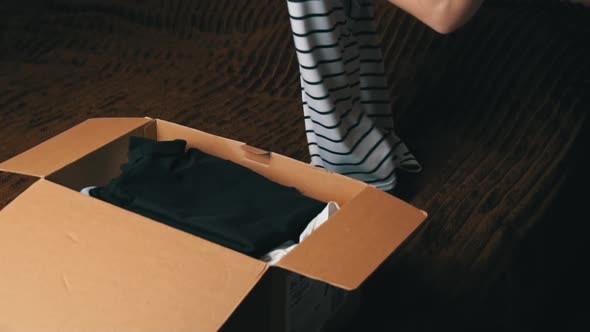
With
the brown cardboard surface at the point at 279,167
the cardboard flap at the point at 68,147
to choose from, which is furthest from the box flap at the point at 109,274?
the brown cardboard surface at the point at 279,167

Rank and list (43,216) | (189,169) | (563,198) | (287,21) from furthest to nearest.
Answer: (287,21)
(563,198)
(189,169)
(43,216)

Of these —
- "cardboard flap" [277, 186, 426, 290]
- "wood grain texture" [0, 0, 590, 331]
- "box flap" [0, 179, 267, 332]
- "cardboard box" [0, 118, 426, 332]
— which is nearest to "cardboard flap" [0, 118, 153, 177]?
"cardboard box" [0, 118, 426, 332]

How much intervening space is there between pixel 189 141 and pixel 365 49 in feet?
1.30

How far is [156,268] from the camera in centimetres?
73

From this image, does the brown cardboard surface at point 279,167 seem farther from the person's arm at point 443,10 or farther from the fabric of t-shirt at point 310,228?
the person's arm at point 443,10

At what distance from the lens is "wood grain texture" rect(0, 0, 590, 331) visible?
1022 millimetres

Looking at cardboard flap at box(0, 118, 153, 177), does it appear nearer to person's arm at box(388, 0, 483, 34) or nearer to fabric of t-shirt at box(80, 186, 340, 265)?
fabric of t-shirt at box(80, 186, 340, 265)

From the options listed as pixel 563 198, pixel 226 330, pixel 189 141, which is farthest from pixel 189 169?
pixel 563 198

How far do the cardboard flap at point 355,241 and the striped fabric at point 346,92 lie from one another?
0.31 metres

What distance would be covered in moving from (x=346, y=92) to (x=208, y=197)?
345 millimetres

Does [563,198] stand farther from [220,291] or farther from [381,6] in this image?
[220,291]

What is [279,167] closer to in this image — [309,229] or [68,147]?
[309,229]

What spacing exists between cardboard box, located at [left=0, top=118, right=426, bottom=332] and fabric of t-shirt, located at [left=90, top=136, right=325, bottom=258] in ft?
0.25

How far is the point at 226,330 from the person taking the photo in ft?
2.26
